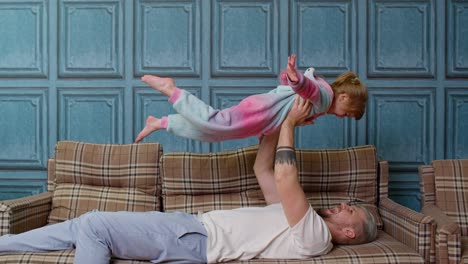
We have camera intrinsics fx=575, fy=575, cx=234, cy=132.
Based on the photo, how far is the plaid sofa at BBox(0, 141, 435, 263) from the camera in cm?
307

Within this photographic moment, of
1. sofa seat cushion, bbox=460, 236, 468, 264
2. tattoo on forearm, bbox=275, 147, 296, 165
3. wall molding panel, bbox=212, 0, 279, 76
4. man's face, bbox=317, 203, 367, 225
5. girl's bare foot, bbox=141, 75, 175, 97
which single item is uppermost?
wall molding panel, bbox=212, 0, 279, 76

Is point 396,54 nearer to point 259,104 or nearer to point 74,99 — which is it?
point 259,104

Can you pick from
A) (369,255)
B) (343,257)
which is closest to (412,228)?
(369,255)

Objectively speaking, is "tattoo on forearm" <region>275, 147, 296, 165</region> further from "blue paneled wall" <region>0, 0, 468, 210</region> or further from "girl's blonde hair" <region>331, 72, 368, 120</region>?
"blue paneled wall" <region>0, 0, 468, 210</region>

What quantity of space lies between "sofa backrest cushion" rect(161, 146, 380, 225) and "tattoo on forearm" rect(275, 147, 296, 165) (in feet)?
2.12

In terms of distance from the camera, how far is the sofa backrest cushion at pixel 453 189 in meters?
3.10

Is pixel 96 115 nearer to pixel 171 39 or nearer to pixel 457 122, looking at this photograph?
pixel 171 39

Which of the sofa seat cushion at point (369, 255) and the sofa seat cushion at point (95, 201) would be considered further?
the sofa seat cushion at point (95, 201)

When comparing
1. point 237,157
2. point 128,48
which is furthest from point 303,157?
point 128,48

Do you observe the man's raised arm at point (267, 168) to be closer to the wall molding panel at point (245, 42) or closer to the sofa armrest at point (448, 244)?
the sofa armrest at point (448, 244)

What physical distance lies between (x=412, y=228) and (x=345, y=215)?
0.36 meters

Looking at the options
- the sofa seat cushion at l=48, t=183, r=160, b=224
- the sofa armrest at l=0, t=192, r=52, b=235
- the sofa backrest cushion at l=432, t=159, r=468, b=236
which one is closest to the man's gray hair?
the sofa backrest cushion at l=432, t=159, r=468, b=236

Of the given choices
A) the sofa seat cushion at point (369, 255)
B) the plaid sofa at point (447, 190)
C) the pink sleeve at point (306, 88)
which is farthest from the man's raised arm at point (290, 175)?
the plaid sofa at point (447, 190)

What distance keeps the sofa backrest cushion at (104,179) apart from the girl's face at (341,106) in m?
1.09
